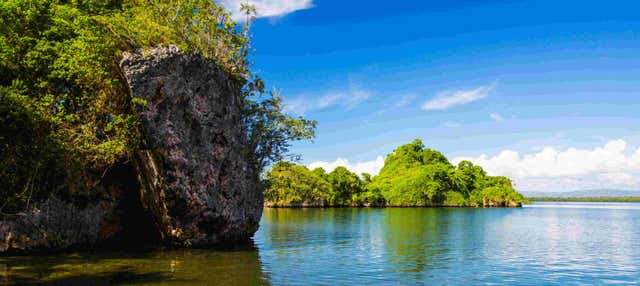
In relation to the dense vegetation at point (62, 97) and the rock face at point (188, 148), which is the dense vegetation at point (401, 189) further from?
the dense vegetation at point (62, 97)

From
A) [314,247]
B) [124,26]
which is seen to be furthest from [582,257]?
[124,26]

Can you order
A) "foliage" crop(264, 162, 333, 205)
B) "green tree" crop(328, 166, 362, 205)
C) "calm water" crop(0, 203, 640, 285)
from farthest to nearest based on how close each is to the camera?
"green tree" crop(328, 166, 362, 205) < "foliage" crop(264, 162, 333, 205) < "calm water" crop(0, 203, 640, 285)

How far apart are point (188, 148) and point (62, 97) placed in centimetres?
610

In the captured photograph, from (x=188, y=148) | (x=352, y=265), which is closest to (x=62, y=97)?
(x=188, y=148)

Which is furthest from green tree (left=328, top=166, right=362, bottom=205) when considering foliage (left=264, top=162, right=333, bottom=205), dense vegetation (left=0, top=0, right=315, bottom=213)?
dense vegetation (left=0, top=0, right=315, bottom=213)

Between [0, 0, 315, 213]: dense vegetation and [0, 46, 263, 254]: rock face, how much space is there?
80 centimetres

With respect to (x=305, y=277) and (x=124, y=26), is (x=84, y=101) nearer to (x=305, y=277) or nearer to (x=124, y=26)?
(x=124, y=26)

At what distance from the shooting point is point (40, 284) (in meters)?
15.1

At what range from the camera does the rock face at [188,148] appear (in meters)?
21.7

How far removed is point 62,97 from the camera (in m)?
21.5

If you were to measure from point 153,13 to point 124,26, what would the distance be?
298 cm

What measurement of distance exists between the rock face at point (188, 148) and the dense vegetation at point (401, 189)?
78734 millimetres

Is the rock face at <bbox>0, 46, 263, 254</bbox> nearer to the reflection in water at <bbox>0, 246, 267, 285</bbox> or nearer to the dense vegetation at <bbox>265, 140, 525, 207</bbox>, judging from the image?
the reflection in water at <bbox>0, 246, 267, 285</bbox>

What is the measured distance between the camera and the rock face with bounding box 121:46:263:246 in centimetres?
2167
